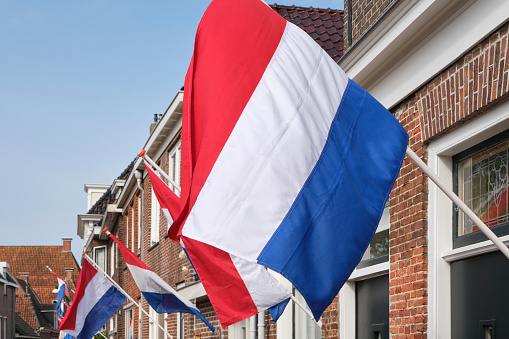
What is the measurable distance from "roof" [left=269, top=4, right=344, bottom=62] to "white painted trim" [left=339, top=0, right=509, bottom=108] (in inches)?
152

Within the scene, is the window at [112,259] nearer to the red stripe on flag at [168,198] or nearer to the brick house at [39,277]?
the red stripe on flag at [168,198]

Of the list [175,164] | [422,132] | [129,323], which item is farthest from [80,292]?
[129,323]

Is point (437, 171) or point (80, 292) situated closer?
point (437, 171)

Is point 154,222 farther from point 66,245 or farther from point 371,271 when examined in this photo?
point 66,245

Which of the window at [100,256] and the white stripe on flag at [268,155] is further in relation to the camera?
the window at [100,256]

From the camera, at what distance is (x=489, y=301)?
5.83 meters

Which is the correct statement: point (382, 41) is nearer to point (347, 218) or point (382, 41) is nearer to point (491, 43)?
point (491, 43)

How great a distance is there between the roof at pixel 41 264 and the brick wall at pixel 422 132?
3256 inches

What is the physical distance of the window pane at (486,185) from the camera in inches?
231

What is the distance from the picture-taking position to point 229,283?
214 inches

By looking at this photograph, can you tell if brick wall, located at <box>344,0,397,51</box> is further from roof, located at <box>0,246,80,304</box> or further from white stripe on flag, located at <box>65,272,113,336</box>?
roof, located at <box>0,246,80,304</box>

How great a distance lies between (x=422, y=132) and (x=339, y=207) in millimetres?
2913

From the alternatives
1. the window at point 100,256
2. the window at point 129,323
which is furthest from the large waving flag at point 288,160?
the window at point 100,256

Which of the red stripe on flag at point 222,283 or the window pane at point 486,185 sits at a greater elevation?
the window pane at point 486,185
